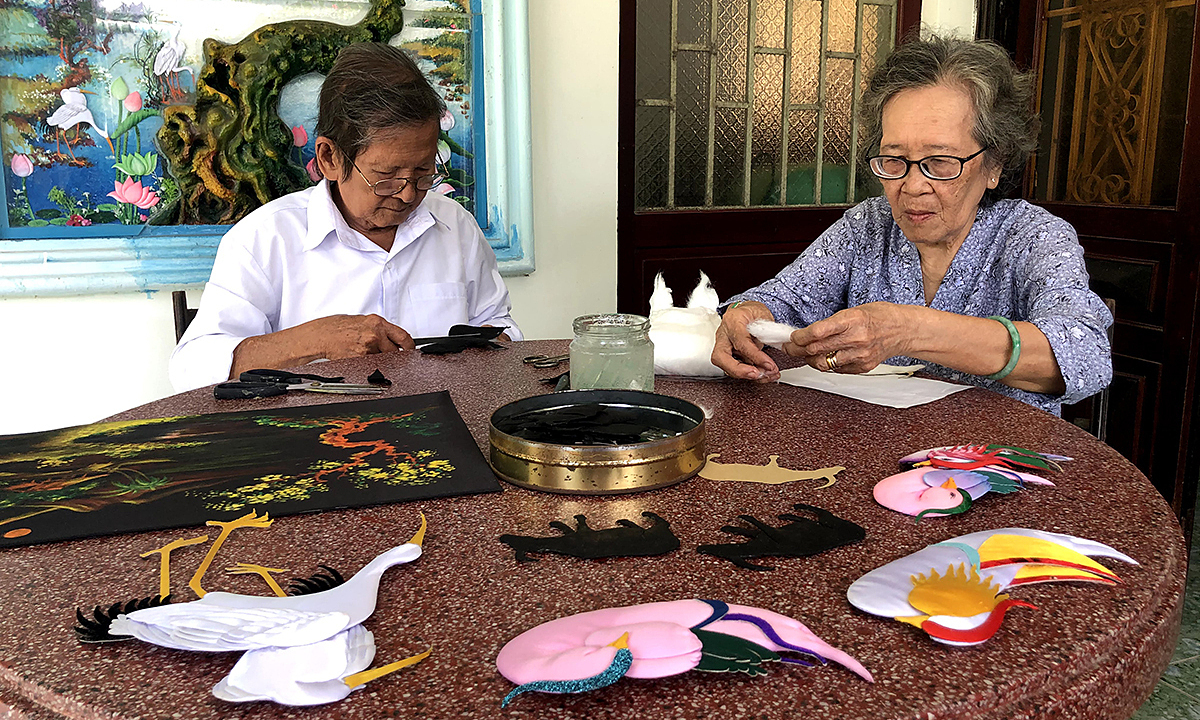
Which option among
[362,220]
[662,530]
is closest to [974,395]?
[662,530]

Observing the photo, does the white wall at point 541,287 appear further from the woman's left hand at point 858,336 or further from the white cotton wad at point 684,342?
the woman's left hand at point 858,336

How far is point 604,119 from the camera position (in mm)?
3396

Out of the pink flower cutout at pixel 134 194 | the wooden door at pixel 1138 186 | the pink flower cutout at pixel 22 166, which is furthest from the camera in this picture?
the wooden door at pixel 1138 186

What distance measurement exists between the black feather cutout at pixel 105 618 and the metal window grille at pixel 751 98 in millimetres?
3191

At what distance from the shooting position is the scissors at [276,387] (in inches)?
57.8

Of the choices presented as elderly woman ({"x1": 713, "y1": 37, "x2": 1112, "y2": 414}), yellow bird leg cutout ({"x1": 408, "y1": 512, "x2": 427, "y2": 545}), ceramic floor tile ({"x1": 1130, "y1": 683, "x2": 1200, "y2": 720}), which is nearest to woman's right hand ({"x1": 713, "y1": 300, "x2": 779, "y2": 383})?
elderly woman ({"x1": 713, "y1": 37, "x2": 1112, "y2": 414})

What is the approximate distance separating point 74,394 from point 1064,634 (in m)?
2.87

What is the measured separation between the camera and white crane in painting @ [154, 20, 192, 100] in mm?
2625

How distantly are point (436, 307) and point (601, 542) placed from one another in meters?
1.69

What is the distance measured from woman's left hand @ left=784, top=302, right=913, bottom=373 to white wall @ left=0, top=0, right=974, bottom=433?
6.67 ft

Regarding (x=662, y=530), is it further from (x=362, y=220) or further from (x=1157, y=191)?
(x=1157, y=191)

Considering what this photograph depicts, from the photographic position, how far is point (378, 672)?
2.08ft

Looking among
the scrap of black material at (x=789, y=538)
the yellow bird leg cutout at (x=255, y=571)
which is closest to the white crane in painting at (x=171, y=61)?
the yellow bird leg cutout at (x=255, y=571)

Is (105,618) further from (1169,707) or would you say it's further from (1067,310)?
(1169,707)
